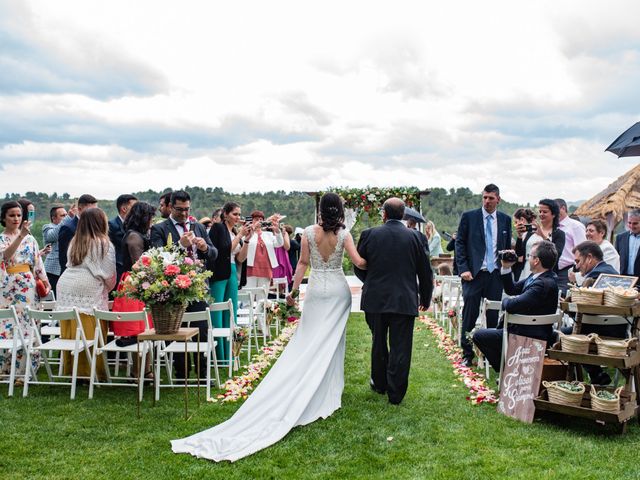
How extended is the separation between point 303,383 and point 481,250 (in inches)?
121

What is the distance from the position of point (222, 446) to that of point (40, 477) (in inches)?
48.3

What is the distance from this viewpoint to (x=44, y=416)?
5.37m

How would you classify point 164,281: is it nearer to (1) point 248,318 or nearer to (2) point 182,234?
(2) point 182,234

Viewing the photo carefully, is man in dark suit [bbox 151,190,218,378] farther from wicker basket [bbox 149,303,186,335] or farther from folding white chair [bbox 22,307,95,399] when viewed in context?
folding white chair [bbox 22,307,95,399]

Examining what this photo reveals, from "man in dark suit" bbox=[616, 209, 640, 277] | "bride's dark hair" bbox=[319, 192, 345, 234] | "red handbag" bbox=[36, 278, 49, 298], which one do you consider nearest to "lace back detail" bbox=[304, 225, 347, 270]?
"bride's dark hair" bbox=[319, 192, 345, 234]

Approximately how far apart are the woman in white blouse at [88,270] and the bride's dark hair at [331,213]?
243cm

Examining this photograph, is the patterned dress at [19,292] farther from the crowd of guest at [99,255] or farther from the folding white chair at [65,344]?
the folding white chair at [65,344]

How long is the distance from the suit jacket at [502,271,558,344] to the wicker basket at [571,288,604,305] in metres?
0.28

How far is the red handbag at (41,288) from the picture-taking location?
716 cm

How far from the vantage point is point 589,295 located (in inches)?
204

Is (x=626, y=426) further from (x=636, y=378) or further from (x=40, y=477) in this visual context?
(x=40, y=477)

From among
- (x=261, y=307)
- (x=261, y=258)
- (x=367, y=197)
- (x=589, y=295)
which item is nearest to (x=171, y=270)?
(x=589, y=295)

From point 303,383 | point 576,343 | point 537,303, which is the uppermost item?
point 537,303

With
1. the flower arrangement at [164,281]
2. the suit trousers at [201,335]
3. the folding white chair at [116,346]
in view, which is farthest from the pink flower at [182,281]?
the suit trousers at [201,335]
